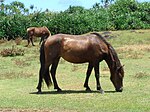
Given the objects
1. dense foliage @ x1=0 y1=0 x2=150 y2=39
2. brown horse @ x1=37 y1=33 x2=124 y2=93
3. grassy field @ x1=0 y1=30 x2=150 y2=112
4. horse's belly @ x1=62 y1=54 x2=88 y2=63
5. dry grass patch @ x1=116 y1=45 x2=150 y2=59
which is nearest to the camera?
grassy field @ x1=0 y1=30 x2=150 y2=112

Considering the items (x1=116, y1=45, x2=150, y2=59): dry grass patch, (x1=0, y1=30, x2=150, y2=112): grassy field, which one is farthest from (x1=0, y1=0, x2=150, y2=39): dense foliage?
(x1=0, y1=30, x2=150, y2=112): grassy field

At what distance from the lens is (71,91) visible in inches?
542

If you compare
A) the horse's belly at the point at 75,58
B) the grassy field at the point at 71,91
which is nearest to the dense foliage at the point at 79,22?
the grassy field at the point at 71,91

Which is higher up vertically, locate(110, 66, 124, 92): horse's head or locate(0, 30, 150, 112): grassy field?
locate(110, 66, 124, 92): horse's head

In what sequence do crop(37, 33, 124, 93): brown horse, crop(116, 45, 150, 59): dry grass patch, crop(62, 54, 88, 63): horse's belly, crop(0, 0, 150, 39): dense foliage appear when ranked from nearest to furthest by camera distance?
crop(37, 33, 124, 93): brown horse → crop(62, 54, 88, 63): horse's belly → crop(116, 45, 150, 59): dry grass patch → crop(0, 0, 150, 39): dense foliage

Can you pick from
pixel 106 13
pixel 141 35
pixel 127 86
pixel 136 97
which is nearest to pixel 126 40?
pixel 141 35

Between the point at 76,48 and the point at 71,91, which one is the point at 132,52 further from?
the point at 76,48

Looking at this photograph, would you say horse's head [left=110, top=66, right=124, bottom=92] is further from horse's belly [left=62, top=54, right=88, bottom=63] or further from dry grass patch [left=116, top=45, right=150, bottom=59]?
dry grass patch [left=116, top=45, right=150, bottom=59]

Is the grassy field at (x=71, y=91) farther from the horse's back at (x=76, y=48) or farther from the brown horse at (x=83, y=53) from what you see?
the horse's back at (x=76, y=48)

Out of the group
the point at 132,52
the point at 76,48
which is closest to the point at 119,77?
the point at 76,48

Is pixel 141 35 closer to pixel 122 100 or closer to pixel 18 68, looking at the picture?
pixel 18 68

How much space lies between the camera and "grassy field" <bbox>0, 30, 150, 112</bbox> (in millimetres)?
10898

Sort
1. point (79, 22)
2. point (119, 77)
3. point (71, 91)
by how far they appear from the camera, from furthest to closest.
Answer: point (79, 22), point (71, 91), point (119, 77)

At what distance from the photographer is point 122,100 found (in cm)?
1173
